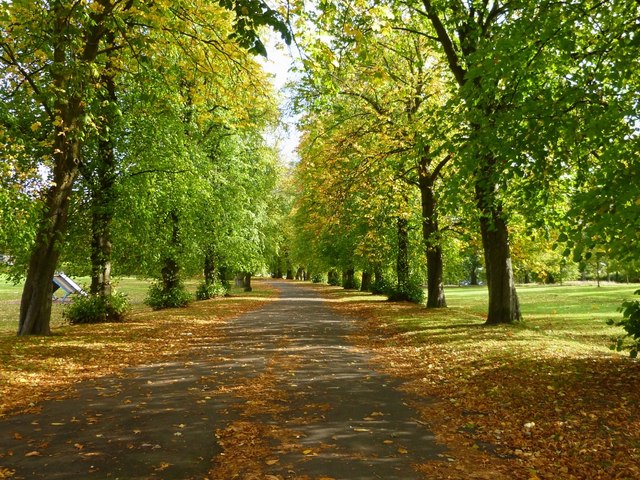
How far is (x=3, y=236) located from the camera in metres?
10.9

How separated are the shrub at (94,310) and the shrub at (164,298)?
5307 millimetres

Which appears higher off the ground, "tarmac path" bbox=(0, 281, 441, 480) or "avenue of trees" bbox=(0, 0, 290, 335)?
"avenue of trees" bbox=(0, 0, 290, 335)

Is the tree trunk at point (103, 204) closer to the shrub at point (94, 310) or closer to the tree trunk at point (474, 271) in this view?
the shrub at point (94, 310)

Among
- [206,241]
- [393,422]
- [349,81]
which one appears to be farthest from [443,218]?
[393,422]

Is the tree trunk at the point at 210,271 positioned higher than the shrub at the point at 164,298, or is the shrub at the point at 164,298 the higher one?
the tree trunk at the point at 210,271

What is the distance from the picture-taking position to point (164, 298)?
22.2m

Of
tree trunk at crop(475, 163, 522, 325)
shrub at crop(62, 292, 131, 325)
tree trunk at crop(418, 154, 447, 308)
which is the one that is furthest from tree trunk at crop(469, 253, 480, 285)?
shrub at crop(62, 292, 131, 325)

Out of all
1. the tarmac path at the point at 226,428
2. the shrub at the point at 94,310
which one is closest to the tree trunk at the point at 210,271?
the shrub at the point at 94,310

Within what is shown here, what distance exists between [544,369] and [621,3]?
632 cm

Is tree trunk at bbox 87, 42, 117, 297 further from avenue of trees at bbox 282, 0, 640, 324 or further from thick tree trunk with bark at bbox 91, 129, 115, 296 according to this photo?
avenue of trees at bbox 282, 0, 640, 324

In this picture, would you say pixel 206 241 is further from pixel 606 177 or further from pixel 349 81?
pixel 606 177

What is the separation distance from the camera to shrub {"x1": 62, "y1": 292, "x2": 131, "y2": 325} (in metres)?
16.1

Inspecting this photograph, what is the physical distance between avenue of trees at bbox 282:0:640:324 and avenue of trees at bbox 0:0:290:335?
2694mm

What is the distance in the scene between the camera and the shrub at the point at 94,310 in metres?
16.1
